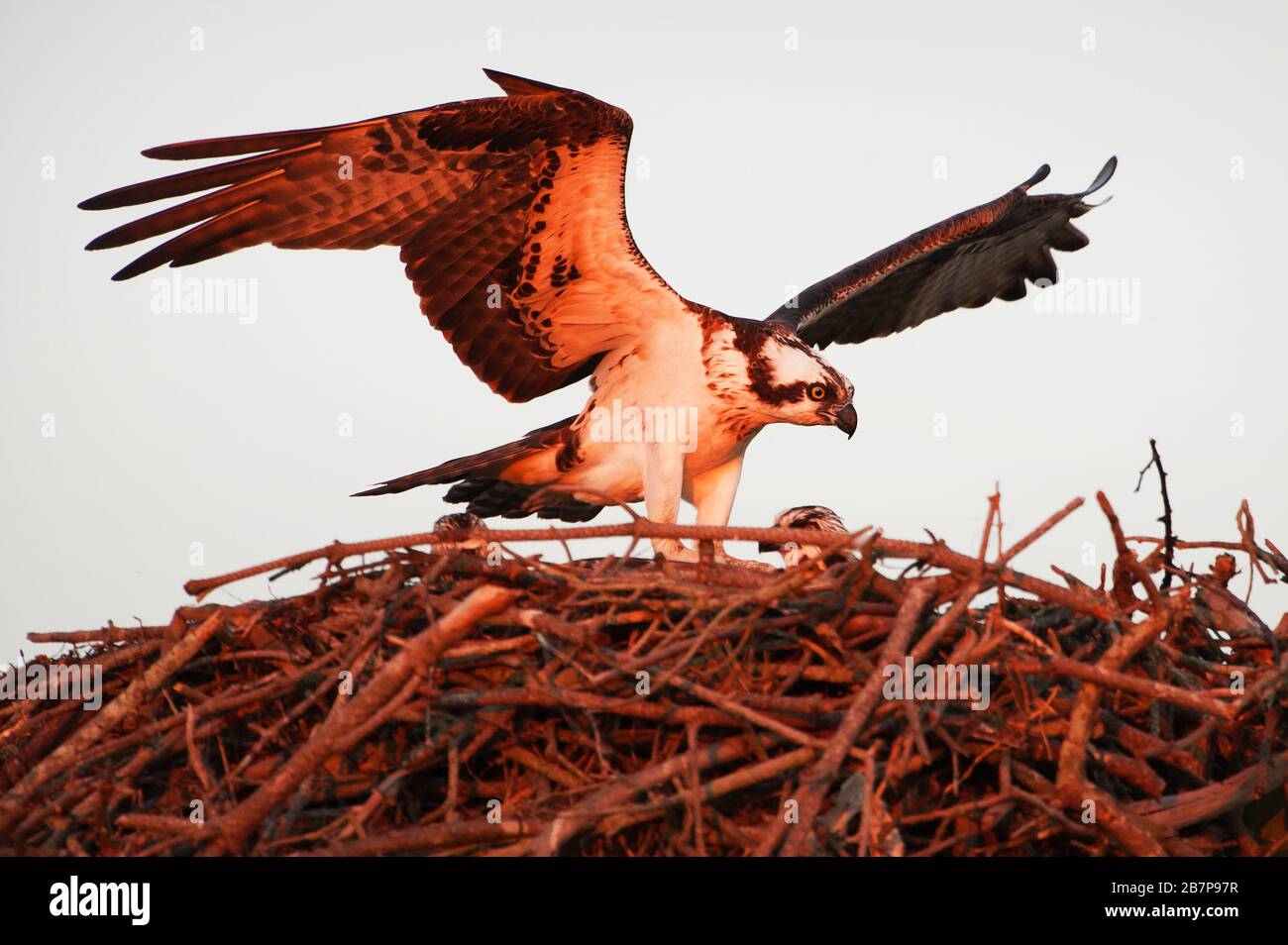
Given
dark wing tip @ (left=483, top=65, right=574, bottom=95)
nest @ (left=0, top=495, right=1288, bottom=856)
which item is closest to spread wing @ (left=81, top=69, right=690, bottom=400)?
dark wing tip @ (left=483, top=65, right=574, bottom=95)

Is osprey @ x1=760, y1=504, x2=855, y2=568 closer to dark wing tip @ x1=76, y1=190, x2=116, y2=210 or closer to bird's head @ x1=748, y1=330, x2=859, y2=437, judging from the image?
bird's head @ x1=748, y1=330, x2=859, y2=437

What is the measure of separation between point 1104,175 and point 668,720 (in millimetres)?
5789

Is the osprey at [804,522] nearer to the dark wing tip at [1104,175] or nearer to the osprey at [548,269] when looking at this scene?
the osprey at [548,269]

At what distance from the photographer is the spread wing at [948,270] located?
7816mm

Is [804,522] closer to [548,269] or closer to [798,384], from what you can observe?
[798,384]

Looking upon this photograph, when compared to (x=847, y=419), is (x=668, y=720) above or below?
below

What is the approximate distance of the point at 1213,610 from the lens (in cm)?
491

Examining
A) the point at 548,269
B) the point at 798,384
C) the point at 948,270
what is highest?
the point at 948,270

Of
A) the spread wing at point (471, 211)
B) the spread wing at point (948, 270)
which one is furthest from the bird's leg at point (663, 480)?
the spread wing at point (948, 270)

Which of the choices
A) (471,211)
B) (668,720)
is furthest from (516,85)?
(668,720)

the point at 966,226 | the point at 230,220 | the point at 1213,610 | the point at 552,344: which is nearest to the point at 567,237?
the point at 552,344

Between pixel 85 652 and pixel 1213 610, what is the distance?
4.12 meters

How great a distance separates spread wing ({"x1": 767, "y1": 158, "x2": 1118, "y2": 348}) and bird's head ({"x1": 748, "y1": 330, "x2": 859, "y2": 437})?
2.26ft

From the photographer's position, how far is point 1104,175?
8383 mm
